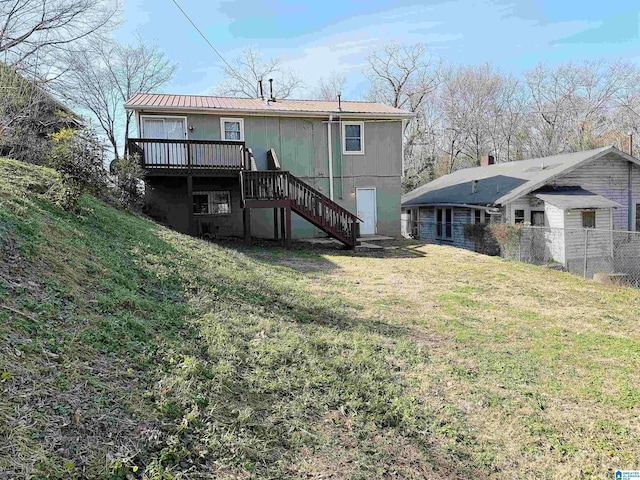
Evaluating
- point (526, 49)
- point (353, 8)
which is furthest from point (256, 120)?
point (526, 49)

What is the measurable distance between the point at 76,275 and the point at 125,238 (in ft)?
7.94

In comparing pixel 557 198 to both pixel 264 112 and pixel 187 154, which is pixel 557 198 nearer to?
pixel 264 112

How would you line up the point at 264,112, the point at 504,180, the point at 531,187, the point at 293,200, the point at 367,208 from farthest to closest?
the point at 504,180 → the point at 367,208 → the point at 531,187 → the point at 264,112 → the point at 293,200

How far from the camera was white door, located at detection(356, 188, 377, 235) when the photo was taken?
1641cm

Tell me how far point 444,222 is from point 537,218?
203 inches

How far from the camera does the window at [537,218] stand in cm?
1563

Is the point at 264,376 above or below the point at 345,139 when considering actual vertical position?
below

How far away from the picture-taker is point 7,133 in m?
9.59

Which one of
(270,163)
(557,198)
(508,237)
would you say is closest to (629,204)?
(557,198)

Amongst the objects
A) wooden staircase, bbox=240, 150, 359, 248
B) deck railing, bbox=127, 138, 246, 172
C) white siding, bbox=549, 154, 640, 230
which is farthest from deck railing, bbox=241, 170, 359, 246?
white siding, bbox=549, 154, 640, 230

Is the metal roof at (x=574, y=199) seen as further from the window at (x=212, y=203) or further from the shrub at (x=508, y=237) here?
the window at (x=212, y=203)

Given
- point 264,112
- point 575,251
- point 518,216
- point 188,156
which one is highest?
point 264,112

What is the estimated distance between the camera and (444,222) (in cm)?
2048

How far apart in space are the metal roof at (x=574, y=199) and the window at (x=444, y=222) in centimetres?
474
